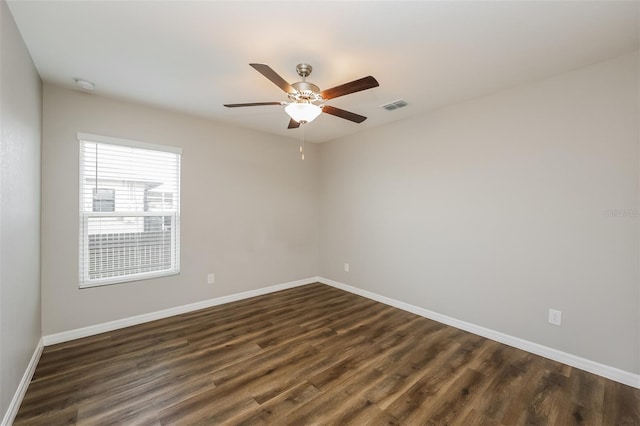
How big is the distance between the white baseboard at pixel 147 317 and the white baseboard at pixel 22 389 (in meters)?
0.20

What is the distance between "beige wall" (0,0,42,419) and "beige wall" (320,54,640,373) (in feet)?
12.0

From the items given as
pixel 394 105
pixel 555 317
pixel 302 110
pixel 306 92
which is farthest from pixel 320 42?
pixel 555 317

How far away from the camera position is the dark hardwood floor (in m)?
1.81

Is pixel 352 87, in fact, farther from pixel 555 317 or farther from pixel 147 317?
pixel 147 317

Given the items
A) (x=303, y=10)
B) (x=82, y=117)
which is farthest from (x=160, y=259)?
(x=303, y=10)

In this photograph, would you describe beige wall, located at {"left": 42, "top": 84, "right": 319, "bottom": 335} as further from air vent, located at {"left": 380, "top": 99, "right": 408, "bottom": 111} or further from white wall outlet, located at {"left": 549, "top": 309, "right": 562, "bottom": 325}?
white wall outlet, located at {"left": 549, "top": 309, "right": 562, "bottom": 325}

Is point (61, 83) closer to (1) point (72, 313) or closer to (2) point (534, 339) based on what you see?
(1) point (72, 313)

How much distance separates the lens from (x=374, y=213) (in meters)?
4.14

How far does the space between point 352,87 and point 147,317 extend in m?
3.39

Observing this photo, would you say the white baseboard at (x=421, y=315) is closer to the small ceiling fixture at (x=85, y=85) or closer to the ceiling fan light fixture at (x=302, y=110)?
the small ceiling fixture at (x=85, y=85)

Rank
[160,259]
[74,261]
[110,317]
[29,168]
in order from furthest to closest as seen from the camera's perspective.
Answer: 1. [160,259]
2. [110,317]
3. [74,261]
4. [29,168]

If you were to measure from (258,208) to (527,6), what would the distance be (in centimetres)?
362

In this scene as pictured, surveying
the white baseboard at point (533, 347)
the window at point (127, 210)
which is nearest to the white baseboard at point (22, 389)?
the window at point (127, 210)

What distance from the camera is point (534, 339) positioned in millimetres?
2621
